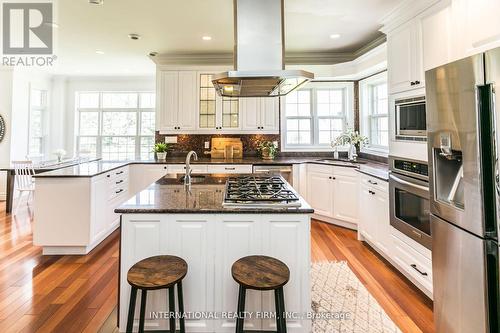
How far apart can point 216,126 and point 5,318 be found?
3.72 m

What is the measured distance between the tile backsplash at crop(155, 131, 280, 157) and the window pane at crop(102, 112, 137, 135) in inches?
94.3

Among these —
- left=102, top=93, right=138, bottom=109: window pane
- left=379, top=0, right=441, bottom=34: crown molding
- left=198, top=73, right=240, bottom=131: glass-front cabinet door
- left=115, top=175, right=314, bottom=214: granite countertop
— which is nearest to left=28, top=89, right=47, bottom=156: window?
left=102, top=93, right=138, bottom=109: window pane

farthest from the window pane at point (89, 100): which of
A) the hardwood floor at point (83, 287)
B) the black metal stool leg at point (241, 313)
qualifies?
the black metal stool leg at point (241, 313)

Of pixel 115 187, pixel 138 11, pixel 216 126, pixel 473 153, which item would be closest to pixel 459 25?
pixel 473 153

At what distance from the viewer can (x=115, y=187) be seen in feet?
13.1

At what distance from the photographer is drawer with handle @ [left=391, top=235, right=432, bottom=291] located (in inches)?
90.8

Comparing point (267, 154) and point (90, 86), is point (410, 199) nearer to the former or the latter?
point (267, 154)

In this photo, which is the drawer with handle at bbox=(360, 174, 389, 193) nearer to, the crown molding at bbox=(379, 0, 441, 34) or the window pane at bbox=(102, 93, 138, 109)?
the crown molding at bbox=(379, 0, 441, 34)

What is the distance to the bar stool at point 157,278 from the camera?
4.79ft

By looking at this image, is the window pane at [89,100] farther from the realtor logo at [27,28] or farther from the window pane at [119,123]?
the realtor logo at [27,28]

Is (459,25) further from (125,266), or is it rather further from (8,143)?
(8,143)

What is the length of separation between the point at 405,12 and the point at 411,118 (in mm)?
1064

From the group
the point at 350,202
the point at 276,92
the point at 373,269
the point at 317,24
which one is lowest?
the point at 373,269

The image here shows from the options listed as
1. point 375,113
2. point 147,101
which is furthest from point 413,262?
point 147,101
